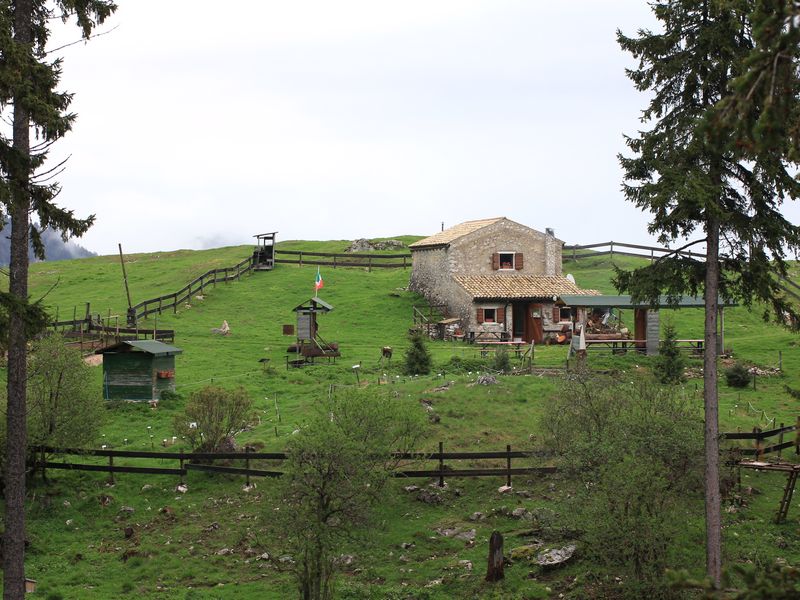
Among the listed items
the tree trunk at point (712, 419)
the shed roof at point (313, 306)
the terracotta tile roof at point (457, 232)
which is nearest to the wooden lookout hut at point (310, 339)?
the shed roof at point (313, 306)

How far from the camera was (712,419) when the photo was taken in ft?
57.1

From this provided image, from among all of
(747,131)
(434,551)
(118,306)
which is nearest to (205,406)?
(434,551)

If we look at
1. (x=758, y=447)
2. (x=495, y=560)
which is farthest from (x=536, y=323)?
(x=495, y=560)

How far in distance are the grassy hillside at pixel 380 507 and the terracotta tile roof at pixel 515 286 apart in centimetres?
565

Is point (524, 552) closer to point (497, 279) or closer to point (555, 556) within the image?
point (555, 556)

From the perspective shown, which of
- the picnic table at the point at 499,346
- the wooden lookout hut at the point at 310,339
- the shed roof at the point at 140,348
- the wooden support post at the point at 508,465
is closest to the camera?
the wooden support post at the point at 508,465

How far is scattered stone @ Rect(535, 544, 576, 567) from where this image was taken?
19.3 m

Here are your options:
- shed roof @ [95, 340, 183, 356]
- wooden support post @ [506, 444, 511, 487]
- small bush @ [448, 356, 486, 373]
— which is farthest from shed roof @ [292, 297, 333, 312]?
wooden support post @ [506, 444, 511, 487]

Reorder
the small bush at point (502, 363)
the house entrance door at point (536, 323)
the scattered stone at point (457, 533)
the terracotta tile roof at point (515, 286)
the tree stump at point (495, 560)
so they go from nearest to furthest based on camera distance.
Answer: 1. the tree stump at point (495, 560)
2. the scattered stone at point (457, 533)
3. the small bush at point (502, 363)
4. the house entrance door at point (536, 323)
5. the terracotta tile roof at point (515, 286)

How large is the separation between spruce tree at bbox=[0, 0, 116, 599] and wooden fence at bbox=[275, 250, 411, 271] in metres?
49.4

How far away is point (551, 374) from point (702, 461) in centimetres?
1373

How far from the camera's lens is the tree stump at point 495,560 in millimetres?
18734

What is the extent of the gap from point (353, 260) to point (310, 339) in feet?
97.2

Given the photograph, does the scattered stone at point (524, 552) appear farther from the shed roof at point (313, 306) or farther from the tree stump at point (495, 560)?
the shed roof at point (313, 306)
